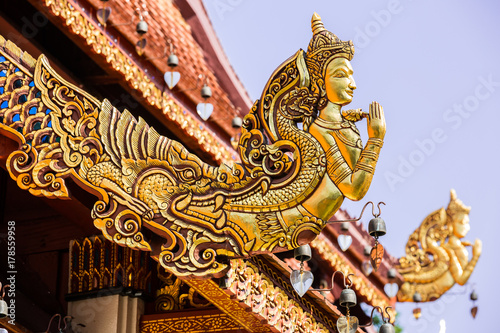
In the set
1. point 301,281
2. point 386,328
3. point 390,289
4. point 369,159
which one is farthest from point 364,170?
point 390,289

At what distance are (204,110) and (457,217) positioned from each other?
4.73 metres

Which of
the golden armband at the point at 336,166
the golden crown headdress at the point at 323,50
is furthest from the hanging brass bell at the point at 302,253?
the golden crown headdress at the point at 323,50

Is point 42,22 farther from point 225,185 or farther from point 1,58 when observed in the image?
point 225,185

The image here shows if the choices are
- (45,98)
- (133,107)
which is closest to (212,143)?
(133,107)

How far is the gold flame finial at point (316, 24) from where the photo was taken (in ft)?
14.1

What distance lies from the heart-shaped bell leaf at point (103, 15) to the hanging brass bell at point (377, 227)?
161 cm

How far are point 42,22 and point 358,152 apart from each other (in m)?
Result: 1.80

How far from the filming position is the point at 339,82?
418cm

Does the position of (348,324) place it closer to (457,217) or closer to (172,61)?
A: (172,61)

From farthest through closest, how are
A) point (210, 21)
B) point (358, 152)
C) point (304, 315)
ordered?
point (210, 21), point (304, 315), point (358, 152)

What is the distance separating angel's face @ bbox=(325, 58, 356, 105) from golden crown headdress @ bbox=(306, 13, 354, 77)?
3 centimetres

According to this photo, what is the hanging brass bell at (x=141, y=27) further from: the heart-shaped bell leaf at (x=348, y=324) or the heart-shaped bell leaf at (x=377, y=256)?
the heart-shaped bell leaf at (x=377, y=256)

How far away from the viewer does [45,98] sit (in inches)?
171

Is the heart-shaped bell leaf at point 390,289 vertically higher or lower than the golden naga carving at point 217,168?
higher
